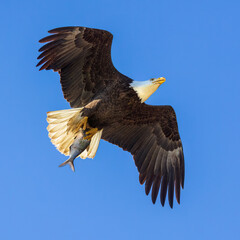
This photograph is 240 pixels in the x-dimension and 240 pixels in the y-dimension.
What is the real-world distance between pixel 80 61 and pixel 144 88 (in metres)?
1.28

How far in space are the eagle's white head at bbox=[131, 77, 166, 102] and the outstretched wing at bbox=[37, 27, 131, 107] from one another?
0.30 meters

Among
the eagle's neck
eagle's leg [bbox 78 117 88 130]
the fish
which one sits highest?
the eagle's neck

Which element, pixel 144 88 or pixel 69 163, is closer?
pixel 69 163

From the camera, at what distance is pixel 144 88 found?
9156 millimetres

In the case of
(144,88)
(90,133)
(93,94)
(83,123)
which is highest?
(93,94)

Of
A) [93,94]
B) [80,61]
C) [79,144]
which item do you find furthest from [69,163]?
[80,61]

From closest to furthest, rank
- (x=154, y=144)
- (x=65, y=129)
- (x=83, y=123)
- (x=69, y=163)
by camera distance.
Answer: (x=69, y=163), (x=83, y=123), (x=65, y=129), (x=154, y=144)

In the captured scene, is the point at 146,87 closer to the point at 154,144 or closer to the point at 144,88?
the point at 144,88

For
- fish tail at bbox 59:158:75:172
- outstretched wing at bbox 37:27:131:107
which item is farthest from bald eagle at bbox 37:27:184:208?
fish tail at bbox 59:158:75:172

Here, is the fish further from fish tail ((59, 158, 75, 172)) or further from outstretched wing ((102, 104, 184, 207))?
outstretched wing ((102, 104, 184, 207))

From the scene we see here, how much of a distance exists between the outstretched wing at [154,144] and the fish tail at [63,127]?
2.67 feet

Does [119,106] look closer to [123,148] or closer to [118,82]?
[118,82]

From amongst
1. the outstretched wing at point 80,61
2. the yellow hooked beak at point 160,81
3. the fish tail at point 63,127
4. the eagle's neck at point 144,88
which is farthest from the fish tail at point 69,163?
the yellow hooked beak at point 160,81

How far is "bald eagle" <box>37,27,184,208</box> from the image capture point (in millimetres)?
9195
